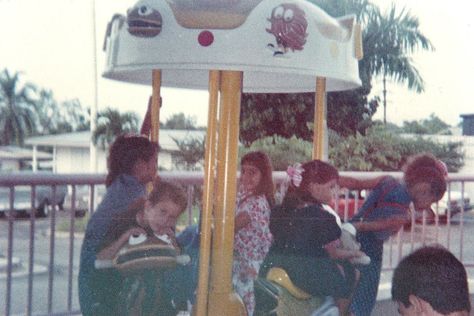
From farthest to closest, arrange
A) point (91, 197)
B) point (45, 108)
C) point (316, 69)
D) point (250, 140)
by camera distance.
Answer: point (91, 197) → point (250, 140) → point (316, 69) → point (45, 108)

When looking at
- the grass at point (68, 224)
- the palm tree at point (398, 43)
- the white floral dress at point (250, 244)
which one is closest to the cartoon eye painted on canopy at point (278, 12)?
the palm tree at point (398, 43)

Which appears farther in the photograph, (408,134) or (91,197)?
(91,197)

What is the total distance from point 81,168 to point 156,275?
410 millimetres

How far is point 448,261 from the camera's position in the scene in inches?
72.1

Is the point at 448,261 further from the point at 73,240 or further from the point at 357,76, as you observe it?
the point at 73,240

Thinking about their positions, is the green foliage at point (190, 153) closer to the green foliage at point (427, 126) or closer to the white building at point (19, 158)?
the white building at point (19, 158)

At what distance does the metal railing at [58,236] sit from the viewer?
2.56 metres

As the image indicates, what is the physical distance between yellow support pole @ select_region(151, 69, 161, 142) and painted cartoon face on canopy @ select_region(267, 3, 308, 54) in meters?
0.46

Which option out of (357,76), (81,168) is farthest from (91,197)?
(357,76)

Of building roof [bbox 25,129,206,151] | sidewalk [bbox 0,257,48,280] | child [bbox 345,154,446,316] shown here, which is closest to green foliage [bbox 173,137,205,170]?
building roof [bbox 25,129,206,151]

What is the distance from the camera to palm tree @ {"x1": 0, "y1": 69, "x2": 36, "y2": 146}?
70.9 inches

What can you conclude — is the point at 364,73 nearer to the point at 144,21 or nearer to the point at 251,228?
the point at 251,228

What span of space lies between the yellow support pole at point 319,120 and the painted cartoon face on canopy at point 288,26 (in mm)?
462

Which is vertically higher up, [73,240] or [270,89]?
[270,89]
